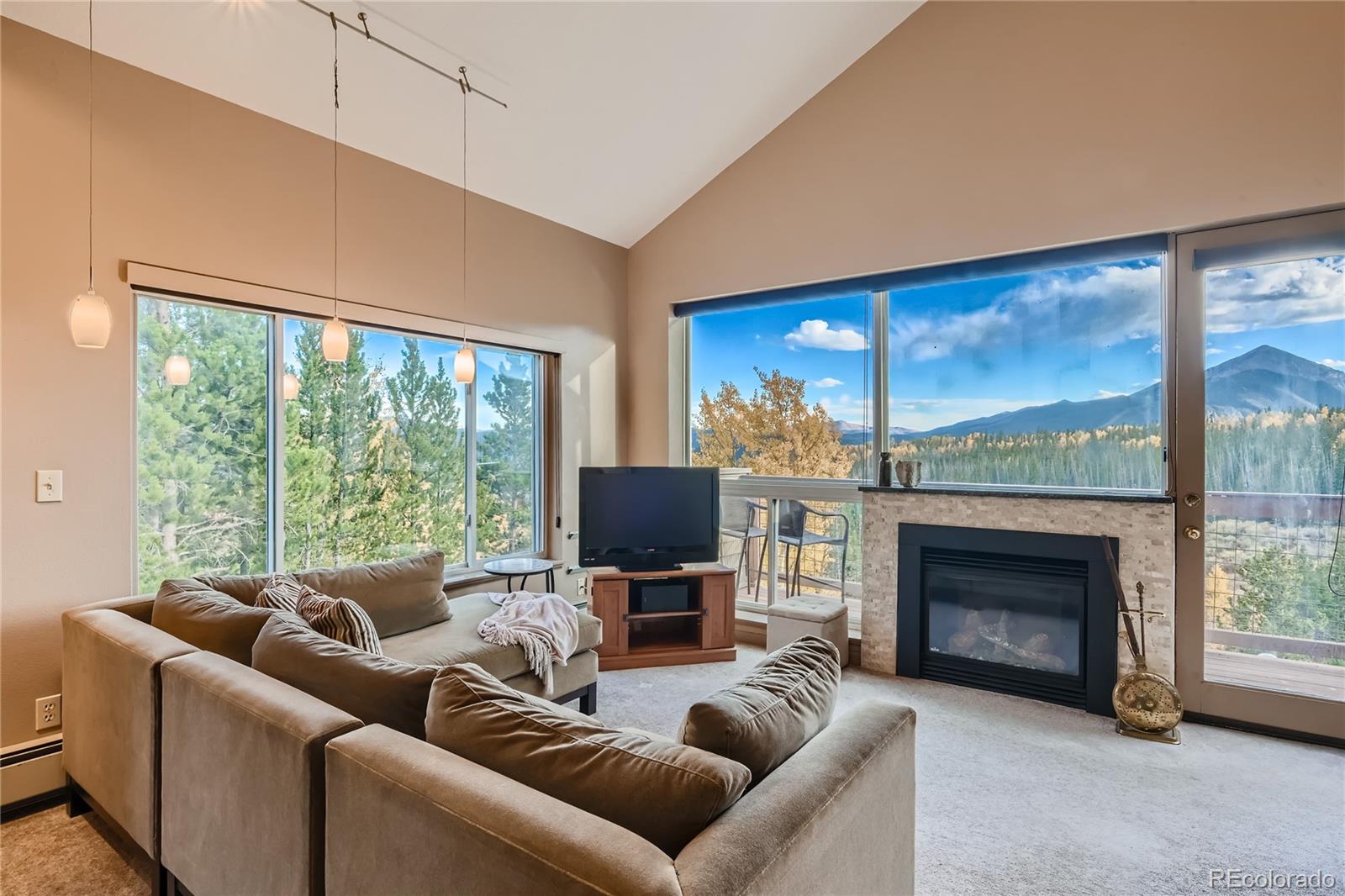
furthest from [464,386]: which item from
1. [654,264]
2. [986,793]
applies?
[986,793]

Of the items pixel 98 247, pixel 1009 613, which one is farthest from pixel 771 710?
pixel 98 247

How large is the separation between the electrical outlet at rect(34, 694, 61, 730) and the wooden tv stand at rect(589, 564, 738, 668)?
7.91 ft

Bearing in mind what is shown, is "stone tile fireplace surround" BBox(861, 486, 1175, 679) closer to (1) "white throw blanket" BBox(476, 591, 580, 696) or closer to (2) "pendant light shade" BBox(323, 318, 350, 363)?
(1) "white throw blanket" BBox(476, 591, 580, 696)

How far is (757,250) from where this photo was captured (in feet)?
14.6

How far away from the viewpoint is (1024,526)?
3488 mm

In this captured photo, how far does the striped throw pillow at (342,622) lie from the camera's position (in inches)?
86.5

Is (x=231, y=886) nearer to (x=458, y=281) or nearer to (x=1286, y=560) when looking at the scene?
(x=458, y=281)

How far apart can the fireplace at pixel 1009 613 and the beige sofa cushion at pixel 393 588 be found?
8.49 feet

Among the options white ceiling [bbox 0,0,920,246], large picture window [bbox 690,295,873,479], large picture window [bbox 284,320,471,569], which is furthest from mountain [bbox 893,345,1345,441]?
large picture window [bbox 284,320,471,569]

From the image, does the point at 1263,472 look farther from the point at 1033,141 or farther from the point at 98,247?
the point at 98,247

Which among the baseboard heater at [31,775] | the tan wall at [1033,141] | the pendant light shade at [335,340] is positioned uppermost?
the tan wall at [1033,141]

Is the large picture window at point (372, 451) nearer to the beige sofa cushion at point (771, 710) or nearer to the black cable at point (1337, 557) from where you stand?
the beige sofa cushion at point (771, 710)

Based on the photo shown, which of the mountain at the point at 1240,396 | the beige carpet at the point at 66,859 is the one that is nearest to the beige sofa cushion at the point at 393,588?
the beige carpet at the point at 66,859

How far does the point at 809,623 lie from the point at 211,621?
2.92m
